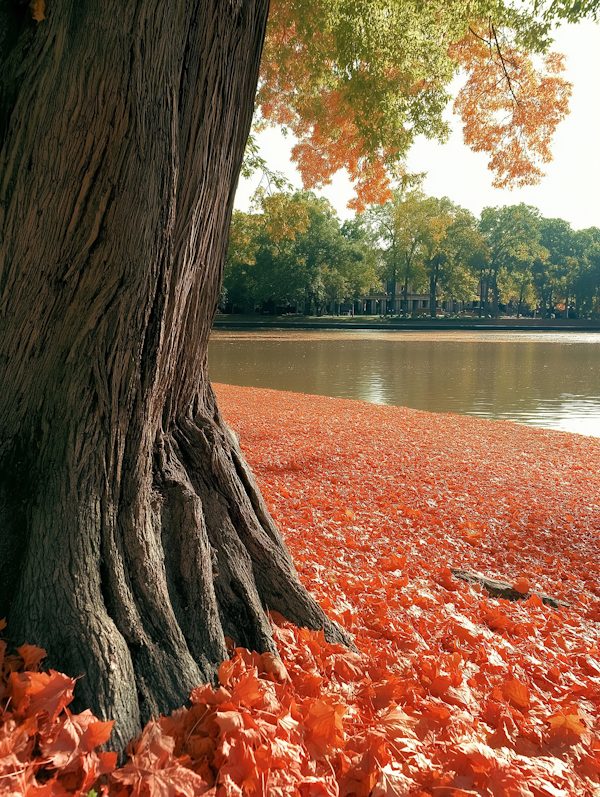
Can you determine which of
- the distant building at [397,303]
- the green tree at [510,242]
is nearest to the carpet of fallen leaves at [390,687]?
the green tree at [510,242]

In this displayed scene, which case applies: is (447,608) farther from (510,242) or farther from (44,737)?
(510,242)

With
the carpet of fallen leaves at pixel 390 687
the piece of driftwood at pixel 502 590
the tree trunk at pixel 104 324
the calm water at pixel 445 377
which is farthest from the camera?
the calm water at pixel 445 377

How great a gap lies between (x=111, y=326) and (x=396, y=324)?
5944cm

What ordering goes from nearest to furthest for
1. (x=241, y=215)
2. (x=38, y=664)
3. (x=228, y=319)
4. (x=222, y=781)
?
(x=222, y=781), (x=38, y=664), (x=241, y=215), (x=228, y=319)

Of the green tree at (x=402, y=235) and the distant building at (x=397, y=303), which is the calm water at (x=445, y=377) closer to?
the green tree at (x=402, y=235)

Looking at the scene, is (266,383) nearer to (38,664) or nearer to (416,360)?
(416,360)

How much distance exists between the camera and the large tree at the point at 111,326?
2090mm

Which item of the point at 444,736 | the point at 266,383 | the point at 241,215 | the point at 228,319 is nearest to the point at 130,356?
the point at 444,736

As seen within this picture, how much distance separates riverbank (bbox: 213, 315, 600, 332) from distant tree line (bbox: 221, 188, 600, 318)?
2863 mm

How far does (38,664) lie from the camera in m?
2.00

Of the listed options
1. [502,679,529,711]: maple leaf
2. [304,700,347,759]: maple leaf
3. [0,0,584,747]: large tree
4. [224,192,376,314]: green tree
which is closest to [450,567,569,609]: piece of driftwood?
[502,679,529,711]: maple leaf

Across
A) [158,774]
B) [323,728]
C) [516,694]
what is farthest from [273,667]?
[516,694]

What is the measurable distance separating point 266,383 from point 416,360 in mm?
10346

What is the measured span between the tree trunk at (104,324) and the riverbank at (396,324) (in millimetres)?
55025
